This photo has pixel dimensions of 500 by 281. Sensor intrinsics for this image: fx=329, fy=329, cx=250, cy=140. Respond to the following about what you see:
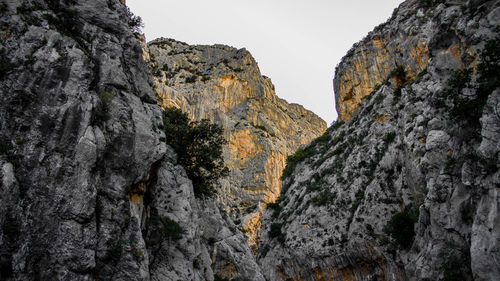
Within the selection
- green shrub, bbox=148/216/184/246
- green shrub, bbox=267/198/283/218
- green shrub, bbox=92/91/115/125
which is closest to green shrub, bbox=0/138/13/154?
green shrub, bbox=92/91/115/125

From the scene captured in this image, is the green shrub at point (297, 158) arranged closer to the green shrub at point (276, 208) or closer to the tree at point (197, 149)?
the green shrub at point (276, 208)

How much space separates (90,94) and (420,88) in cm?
2569

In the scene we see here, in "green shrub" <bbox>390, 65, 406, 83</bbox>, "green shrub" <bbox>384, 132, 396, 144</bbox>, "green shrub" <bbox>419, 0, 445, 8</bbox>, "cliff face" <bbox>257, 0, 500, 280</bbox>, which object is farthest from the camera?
"green shrub" <bbox>419, 0, 445, 8</bbox>

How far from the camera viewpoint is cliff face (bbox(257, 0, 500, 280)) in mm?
16844

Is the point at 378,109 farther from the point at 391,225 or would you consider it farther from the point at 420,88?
the point at 391,225

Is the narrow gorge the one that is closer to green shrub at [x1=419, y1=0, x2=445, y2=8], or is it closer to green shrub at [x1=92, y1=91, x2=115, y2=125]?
green shrub at [x1=92, y1=91, x2=115, y2=125]

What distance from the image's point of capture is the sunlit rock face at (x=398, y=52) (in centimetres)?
2309

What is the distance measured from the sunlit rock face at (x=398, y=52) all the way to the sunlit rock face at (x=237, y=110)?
20050 millimetres

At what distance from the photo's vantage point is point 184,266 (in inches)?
825

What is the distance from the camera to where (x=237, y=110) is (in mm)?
73125

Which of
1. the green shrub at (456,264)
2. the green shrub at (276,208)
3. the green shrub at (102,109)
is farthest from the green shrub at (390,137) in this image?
the green shrub at (102,109)

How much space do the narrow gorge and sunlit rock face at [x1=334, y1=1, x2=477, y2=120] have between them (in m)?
0.22

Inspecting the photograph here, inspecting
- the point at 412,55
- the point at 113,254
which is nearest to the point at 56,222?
the point at 113,254

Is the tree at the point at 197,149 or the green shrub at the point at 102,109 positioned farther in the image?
the tree at the point at 197,149
